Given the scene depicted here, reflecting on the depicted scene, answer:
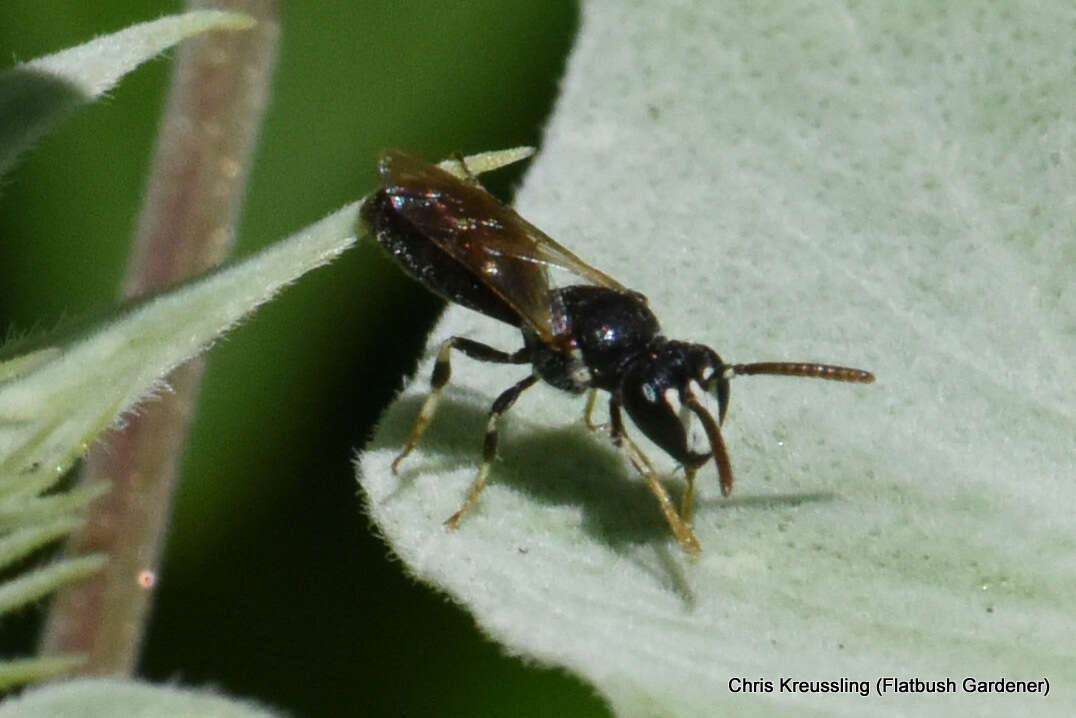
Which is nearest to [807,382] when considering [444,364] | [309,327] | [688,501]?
[688,501]

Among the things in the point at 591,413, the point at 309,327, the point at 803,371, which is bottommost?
the point at 309,327

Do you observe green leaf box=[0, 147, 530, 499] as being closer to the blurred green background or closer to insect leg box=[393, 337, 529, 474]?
insect leg box=[393, 337, 529, 474]

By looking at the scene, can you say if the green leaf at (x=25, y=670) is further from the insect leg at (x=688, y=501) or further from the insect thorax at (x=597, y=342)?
the insect thorax at (x=597, y=342)

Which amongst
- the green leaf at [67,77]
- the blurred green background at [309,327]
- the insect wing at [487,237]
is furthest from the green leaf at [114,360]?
the blurred green background at [309,327]

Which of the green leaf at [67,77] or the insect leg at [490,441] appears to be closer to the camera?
the green leaf at [67,77]

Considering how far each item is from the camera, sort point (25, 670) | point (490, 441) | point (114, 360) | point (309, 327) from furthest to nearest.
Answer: point (309, 327) < point (490, 441) < point (114, 360) < point (25, 670)

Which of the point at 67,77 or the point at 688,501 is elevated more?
the point at 67,77

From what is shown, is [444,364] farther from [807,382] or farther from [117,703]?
[117,703]
